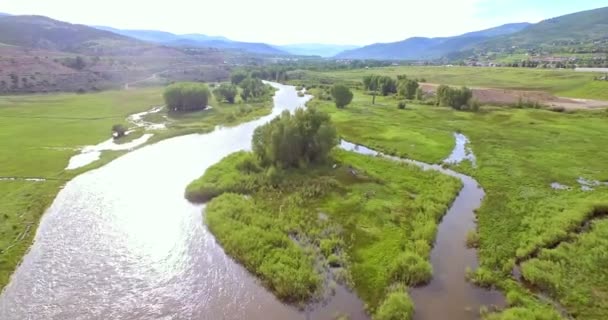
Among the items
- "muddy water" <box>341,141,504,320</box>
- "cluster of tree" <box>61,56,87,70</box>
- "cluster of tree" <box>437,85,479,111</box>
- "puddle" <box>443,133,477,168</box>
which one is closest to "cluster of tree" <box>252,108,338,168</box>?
"muddy water" <box>341,141,504,320</box>

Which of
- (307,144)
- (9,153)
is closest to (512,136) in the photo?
(307,144)

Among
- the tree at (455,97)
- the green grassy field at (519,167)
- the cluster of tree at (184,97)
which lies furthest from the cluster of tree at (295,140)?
the tree at (455,97)

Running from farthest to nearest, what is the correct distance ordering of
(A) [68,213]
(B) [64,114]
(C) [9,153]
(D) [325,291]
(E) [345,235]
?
(B) [64,114], (C) [9,153], (A) [68,213], (E) [345,235], (D) [325,291]

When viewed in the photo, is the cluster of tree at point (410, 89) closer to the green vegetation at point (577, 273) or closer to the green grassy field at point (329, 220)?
the green grassy field at point (329, 220)

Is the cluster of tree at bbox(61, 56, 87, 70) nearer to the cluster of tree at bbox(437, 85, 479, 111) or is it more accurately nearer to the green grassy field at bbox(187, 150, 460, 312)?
the green grassy field at bbox(187, 150, 460, 312)

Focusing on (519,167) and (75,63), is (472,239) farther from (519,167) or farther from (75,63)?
(75,63)

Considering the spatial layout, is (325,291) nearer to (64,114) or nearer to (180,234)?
(180,234)

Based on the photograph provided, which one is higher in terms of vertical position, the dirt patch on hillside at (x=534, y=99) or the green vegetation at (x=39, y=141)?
the dirt patch on hillside at (x=534, y=99)
